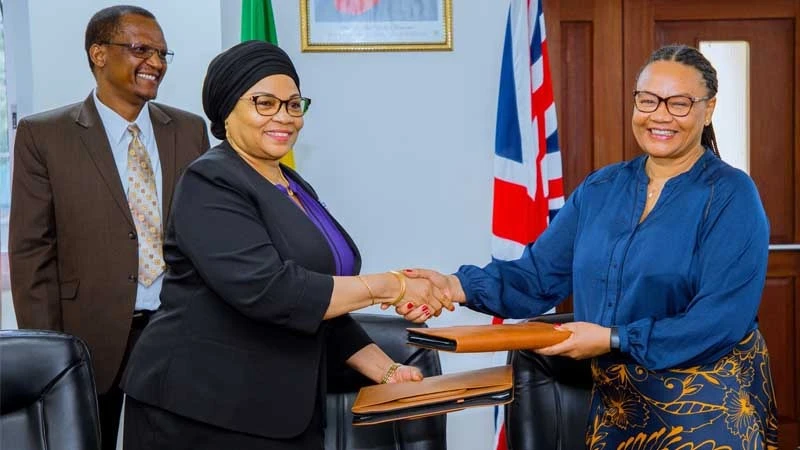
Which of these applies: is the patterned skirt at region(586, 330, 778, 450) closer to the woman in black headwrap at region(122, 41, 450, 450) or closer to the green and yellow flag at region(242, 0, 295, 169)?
the woman in black headwrap at region(122, 41, 450, 450)

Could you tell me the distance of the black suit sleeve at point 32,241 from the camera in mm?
2771

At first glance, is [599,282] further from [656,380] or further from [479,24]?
[479,24]

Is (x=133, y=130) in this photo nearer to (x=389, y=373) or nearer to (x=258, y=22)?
(x=258, y=22)

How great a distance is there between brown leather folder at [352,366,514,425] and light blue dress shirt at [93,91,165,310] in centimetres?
117

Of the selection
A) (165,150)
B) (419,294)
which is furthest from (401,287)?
(165,150)

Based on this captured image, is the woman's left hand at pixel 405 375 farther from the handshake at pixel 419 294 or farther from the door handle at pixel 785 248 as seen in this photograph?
the door handle at pixel 785 248

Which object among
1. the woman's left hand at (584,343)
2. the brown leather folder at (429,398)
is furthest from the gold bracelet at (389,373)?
the woman's left hand at (584,343)

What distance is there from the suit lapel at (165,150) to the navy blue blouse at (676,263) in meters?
1.39

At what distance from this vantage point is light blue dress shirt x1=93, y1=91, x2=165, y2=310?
9.38 feet

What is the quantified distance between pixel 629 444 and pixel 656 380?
0.51 ft

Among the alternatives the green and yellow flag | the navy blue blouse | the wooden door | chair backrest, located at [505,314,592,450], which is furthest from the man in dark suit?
the wooden door

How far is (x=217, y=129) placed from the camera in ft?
6.65

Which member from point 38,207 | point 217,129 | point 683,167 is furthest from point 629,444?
point 38,207

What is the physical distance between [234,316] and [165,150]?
124 centimetres
